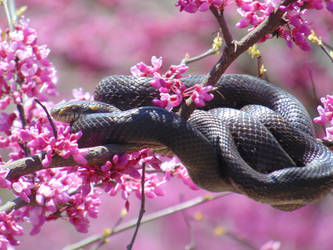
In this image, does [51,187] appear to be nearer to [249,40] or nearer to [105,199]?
[249,40]

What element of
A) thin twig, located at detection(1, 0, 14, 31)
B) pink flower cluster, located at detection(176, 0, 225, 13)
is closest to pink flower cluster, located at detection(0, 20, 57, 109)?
thin twig, located at detection(1, 0, 14, 31)

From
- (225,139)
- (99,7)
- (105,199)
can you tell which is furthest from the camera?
(99,7)

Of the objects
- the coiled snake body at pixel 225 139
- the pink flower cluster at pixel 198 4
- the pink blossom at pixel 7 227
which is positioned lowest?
the pink blossom at pixel 7 227

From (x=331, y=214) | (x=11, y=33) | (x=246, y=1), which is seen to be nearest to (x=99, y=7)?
(x=331, y=214)

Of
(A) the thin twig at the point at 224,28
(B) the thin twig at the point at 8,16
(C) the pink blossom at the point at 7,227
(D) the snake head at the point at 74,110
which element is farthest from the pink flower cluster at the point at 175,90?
(B) the thin twig at the point at 8,16

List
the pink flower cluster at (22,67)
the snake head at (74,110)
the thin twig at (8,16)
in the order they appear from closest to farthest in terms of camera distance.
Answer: the snake head at (74,110)
the pink flower cluster at (22,67)
the thin twig at (8,16)

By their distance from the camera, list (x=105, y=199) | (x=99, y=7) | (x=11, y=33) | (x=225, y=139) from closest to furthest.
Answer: (x=225, y=139)
(x=11, y=33)
(x=105, y=199)
(x=99, y=7)

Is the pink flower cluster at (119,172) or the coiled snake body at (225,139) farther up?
the coiled snake body at (225,139)

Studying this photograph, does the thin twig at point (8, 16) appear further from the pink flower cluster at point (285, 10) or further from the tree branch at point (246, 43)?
the tree branch at point (246, 43)
